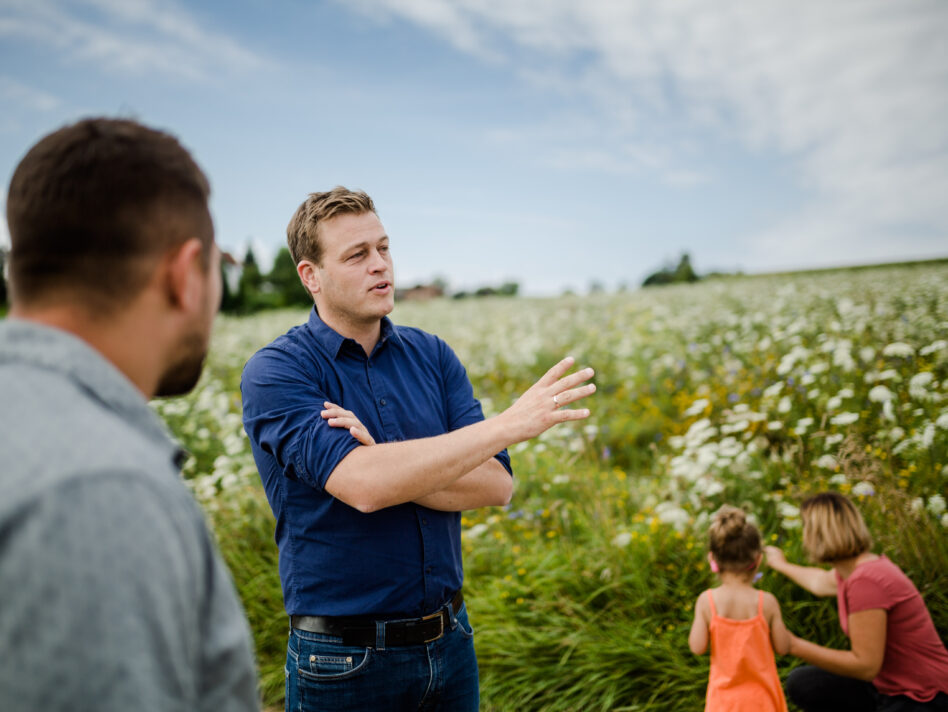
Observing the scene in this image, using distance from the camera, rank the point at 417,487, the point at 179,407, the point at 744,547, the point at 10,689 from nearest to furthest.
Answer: the point at 10,689
the point at 417,487
the point at 744,547
the point at 179,407

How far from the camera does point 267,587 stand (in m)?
4.54

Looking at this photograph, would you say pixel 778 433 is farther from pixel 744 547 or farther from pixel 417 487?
pixel 417 487

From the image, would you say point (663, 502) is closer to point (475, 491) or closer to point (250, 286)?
point (475, 491)

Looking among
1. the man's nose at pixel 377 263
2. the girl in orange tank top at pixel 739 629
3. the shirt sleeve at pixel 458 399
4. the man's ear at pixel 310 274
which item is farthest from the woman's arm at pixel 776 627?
the man's ear at pixel 310 274

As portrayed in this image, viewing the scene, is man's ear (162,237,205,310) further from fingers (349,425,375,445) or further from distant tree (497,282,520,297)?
distant tree (497,282,520,297)

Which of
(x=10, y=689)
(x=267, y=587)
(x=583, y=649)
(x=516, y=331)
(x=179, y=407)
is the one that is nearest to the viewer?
(x=10, y=689)

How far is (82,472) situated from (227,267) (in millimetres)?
46257

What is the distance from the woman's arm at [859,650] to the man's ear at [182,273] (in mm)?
2997

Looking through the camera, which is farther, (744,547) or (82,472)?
(744,547)

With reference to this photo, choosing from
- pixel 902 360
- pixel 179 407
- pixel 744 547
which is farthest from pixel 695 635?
pixel 179 407

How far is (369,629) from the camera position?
6.82 feet

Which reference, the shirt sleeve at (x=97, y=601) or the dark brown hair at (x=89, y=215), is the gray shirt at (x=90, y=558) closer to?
the shirt sleeve at (x=97, y=601)

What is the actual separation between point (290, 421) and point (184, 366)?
916 mm

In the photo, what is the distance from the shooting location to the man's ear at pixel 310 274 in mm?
2406
